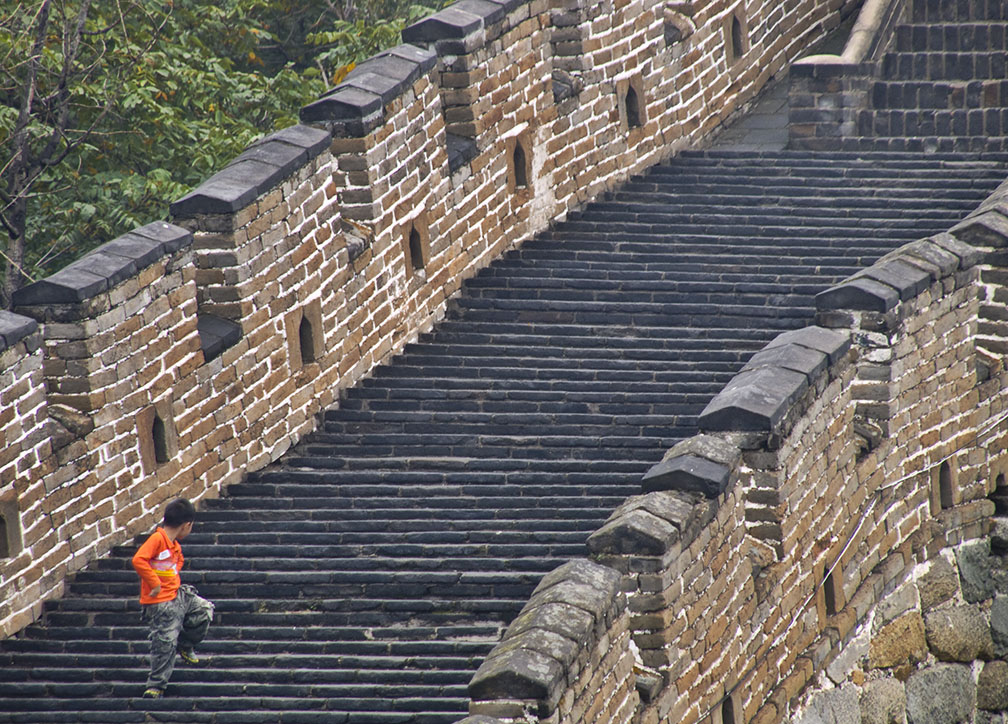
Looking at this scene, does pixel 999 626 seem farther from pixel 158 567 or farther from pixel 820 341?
pixel 158 567

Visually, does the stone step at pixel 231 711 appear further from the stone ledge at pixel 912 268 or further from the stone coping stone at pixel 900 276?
the stone coping stone at pixel 900 276

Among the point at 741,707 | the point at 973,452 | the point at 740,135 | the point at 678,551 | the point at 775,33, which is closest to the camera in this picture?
the point at 678,551

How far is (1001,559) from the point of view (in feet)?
50.6

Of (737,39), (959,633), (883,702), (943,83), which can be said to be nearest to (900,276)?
(883,702)

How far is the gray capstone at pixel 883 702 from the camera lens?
45.3 ft

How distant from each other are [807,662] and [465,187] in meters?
4.54

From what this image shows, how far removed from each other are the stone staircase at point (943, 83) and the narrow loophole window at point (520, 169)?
3546 mm

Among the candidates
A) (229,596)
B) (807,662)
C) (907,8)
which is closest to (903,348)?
(807,662)

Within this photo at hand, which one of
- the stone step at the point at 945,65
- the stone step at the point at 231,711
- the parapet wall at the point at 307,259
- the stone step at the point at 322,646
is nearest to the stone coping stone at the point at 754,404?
the stone step at the point at 322,646

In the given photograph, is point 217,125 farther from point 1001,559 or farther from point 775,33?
point 1001,559

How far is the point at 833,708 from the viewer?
43.4 ft

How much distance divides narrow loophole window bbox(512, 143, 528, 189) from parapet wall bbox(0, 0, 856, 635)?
0.06 ft

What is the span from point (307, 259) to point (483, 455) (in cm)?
180

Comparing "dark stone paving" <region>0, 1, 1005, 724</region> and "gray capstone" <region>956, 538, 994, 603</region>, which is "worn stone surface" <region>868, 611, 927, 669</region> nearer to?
"gray capstone" <region>956, 538, 994, 603</region>
